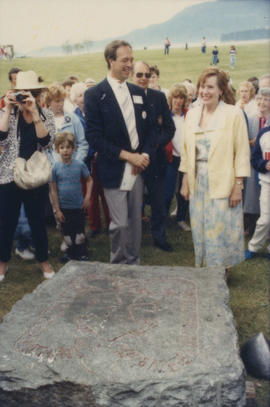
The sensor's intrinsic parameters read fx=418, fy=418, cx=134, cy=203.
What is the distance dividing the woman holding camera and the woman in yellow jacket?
4.54 ft

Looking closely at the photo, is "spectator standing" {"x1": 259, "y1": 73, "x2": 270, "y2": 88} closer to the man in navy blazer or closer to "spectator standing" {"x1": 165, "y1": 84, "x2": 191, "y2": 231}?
"spectator standing" {"x1": 165, "y1": 84, "x2": 191, "y2": 231}

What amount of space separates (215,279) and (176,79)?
16332mm

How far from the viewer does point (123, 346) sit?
259 cm

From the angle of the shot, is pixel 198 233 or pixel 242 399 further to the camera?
pixel 198 233

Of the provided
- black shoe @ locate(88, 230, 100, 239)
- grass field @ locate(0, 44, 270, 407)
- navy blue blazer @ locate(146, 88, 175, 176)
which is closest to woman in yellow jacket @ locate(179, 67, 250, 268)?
grass field @ locate(0, 44, 270, 407)

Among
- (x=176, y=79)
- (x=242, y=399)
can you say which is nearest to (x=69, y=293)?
(x=242, y=399)

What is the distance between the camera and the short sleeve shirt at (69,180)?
4609mm

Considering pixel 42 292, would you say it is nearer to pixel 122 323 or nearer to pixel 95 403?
pixel 122 323

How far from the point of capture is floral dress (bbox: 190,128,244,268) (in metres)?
3.84

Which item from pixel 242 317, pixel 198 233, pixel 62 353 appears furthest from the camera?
pixel 198 233

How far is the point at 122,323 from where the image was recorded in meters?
2.81

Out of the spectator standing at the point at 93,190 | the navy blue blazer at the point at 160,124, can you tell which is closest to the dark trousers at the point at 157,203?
the navy blue blazer at the point at 160,124

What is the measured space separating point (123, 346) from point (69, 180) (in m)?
2.42

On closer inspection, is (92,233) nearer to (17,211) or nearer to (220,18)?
(17,211)
